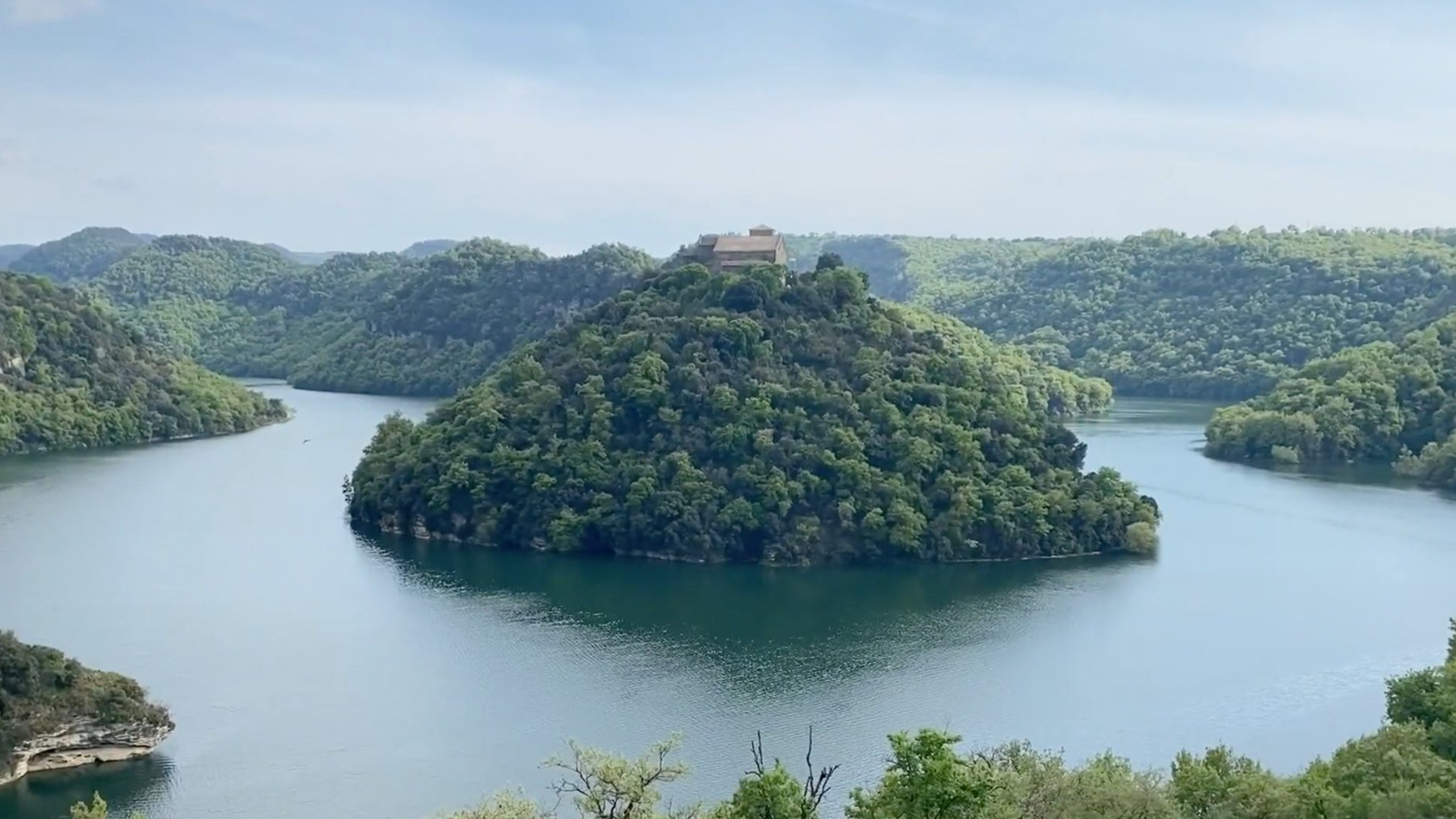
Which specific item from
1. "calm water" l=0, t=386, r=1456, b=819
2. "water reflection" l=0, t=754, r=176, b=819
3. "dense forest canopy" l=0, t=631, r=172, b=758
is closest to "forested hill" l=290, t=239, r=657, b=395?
Answer: "calm water" l=0, t=386, r=1456, b=819

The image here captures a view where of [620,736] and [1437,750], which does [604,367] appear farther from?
[1437,750]

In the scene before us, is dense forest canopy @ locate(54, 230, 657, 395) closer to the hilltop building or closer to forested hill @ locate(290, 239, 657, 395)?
forested hill @ locate(290, 239, 657, 395)

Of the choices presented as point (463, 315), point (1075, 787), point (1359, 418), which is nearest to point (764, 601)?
point (1075, 787)

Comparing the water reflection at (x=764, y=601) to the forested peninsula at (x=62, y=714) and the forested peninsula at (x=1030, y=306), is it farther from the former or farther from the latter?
the forested peninsula at (x=1030, y=306)

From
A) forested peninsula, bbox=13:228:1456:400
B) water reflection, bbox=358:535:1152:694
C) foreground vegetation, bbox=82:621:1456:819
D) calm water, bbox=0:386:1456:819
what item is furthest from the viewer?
forested peninsula, bbox=13:228:1456:400

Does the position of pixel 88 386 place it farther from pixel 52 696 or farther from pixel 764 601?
pixel 52 696

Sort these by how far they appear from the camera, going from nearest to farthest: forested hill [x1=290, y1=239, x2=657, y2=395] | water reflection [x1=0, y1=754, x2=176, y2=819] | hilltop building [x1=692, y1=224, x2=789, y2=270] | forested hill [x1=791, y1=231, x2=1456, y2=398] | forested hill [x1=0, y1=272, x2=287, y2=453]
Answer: water reflection [x1=0, y1=754, x2=176, y2=819] < hilltop building [x1=692, y1=224, x2=789, y2=270] < forested hill [x1=0, y1=272, x2=287, y2=453] < forested hill [x1=791, y1=231, x2=1456, y2=398] < forested hill [x1=290, y1=239, x2=657, y2=395]
